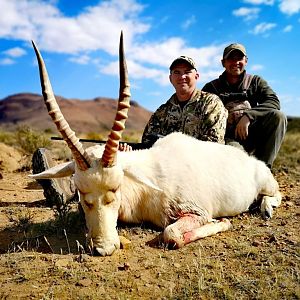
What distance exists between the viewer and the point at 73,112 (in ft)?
294

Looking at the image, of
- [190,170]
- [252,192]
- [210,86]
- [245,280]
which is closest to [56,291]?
[245,280]

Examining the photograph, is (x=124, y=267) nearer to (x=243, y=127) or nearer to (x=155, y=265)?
(x=155, y=265)

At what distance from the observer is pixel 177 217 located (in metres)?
4.36

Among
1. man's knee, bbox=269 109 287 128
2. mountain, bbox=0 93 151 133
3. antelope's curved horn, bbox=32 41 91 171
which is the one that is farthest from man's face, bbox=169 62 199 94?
mountain, bbox=0 93 151 133

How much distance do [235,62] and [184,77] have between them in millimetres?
1245

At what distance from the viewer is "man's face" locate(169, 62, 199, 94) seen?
581 centimetres

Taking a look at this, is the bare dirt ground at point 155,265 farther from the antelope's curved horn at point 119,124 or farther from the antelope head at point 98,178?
the antelope's curved horn at point 119,124

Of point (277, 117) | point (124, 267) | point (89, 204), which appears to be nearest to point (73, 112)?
point (277, 117)

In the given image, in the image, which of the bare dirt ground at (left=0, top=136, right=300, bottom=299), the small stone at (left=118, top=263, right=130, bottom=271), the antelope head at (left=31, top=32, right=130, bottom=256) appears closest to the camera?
the bare dirt ground at (left=0, top=136, right=300, bottom=299)

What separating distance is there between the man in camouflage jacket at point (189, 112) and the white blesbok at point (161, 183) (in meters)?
0.51

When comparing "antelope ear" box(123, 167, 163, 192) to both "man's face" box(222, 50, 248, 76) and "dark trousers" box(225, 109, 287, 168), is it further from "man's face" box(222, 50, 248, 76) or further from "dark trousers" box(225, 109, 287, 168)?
"man's face" box(222, 50, 248, 76)

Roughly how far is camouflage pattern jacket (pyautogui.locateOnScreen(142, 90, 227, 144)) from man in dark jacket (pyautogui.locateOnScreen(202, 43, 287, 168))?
710mm

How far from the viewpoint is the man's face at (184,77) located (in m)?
5.81

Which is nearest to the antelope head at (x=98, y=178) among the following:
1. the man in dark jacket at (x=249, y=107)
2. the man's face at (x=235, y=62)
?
the man in dark jacket at (x=249, y=107)
